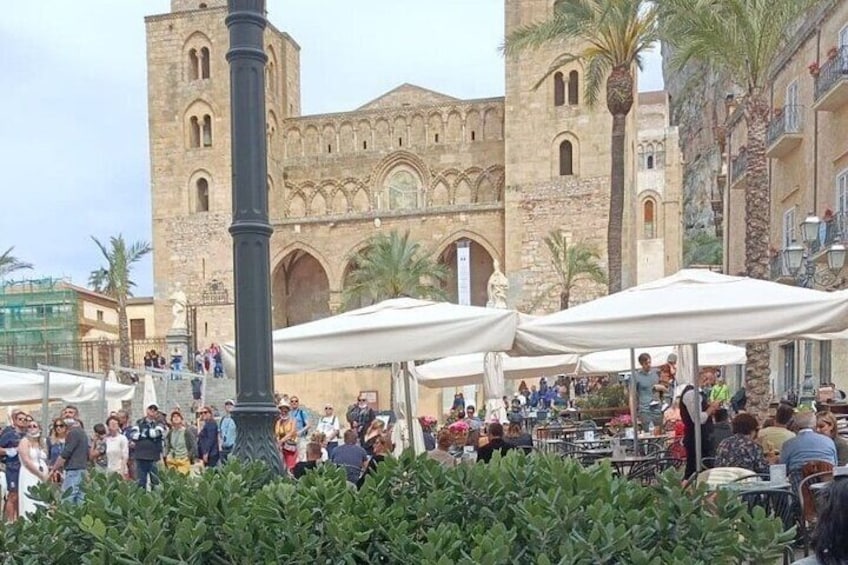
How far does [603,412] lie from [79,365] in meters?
28.4

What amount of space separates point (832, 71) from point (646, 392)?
9797mm

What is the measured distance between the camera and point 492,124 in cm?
4853

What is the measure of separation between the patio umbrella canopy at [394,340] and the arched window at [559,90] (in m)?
40.2

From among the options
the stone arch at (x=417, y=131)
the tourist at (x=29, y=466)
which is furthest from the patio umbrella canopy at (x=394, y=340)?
the stone arch at (x=417, y=131)

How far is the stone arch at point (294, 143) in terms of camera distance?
51.5 metres

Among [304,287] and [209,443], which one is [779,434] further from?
[304,287]

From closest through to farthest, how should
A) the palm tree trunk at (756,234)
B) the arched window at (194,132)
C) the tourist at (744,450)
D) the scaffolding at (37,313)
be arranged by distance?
1. the tourist at (744,450)
2. the palm tree trunk at (756,234)
3. the scaffolding at (37,313)
4. the arched window at (194,132)

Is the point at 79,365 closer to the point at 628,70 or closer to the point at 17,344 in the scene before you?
the point at 17,344

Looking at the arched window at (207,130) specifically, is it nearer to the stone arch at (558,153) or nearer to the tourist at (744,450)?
the stone arch at (558,153)

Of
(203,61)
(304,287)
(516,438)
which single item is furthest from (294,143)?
(516,438)

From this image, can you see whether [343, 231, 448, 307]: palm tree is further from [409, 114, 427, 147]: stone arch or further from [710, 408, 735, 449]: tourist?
[710, 408, 735, 449]: tourist

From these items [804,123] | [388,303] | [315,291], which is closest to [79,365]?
[315,291]

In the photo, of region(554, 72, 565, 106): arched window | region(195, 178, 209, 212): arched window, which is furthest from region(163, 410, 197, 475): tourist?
region(195, 178, 209, 212): arched window

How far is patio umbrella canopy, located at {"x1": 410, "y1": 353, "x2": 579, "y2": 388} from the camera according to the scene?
14180mm
